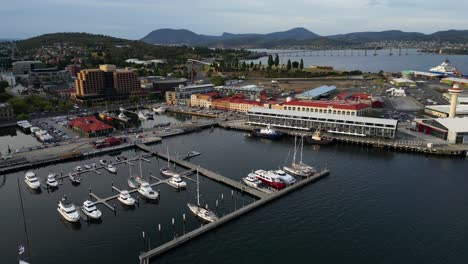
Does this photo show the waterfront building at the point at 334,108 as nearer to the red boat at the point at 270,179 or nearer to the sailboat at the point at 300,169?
the sailboat at the point at 300,169

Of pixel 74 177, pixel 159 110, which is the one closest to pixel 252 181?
pixel 74 177

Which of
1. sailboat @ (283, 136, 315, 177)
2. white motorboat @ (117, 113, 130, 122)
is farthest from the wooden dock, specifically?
white motorboat @ (117, 113, 130, 122)

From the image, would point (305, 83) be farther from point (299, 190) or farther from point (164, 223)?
Answer: point (164, 223)

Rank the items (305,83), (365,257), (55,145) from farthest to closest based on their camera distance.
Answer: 1. (305,83)
2. (55,145)
3. (365,257)

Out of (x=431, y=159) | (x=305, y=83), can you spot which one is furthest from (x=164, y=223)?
(x=305, y=83)

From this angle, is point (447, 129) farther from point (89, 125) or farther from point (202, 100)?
point (89, 125)

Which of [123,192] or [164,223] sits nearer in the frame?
[164,223]

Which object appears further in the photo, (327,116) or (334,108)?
(334,108)

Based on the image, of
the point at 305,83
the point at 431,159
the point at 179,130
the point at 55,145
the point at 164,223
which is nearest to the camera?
the point at 164,223
